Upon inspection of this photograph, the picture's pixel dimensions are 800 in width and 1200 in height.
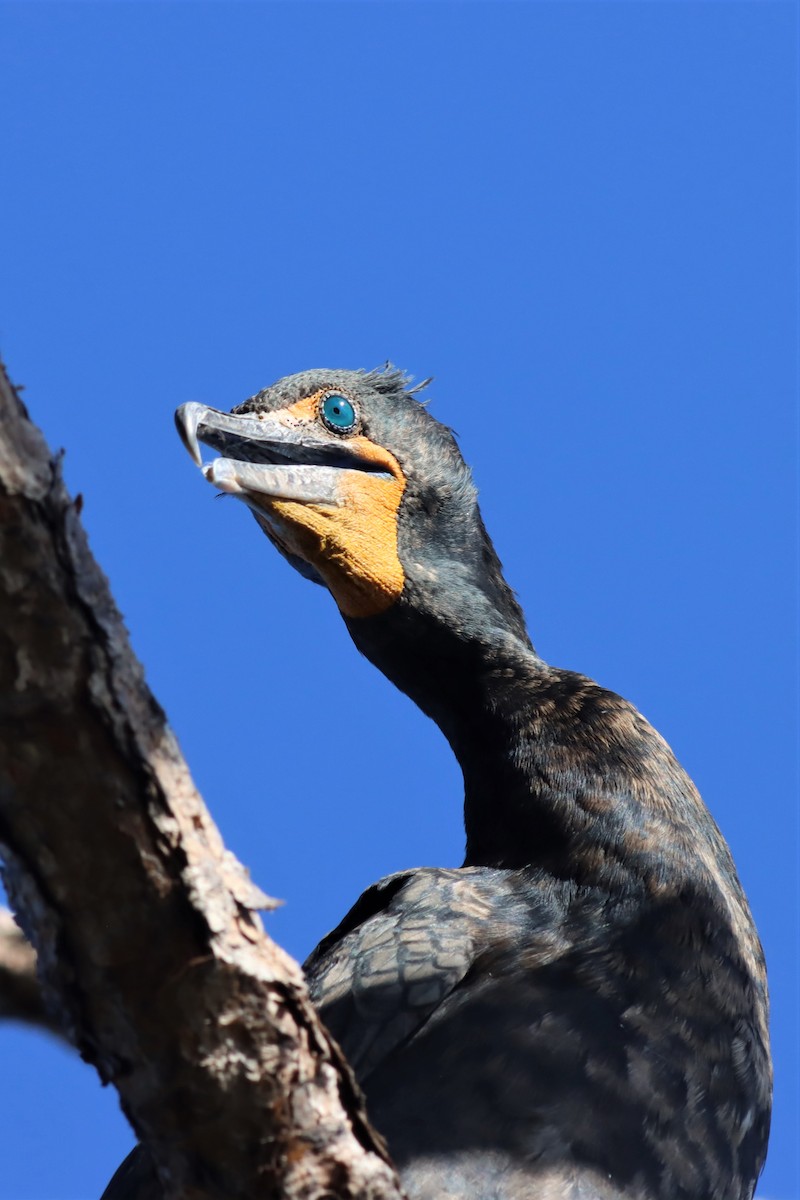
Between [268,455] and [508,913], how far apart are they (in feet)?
5.77

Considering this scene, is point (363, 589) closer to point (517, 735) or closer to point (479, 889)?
point (517, 735)

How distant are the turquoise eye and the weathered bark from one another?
3.03 meters

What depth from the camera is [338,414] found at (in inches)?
214

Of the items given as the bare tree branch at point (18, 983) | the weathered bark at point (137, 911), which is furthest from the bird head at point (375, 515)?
the weathered bark at point (137, 911)

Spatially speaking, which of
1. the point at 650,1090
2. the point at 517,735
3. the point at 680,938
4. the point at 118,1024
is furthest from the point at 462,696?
the point at 118,1024

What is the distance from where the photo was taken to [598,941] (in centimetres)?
434

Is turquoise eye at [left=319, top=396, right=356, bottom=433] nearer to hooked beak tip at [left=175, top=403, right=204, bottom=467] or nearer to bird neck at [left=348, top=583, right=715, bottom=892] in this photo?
hooked beak tip at [left=175, top=403, right=204, bottom=467]

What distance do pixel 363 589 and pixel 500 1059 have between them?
5.65 ft

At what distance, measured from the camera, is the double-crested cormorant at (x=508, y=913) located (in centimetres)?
409

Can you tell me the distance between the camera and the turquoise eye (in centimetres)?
541

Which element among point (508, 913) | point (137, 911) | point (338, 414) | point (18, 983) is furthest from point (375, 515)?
point (137, 911)

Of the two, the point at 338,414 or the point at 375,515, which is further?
the point at 338,414

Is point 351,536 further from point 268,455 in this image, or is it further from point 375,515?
point 268,455

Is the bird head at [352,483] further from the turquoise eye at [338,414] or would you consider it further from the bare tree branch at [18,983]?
the bare tree branch at [18,983]
